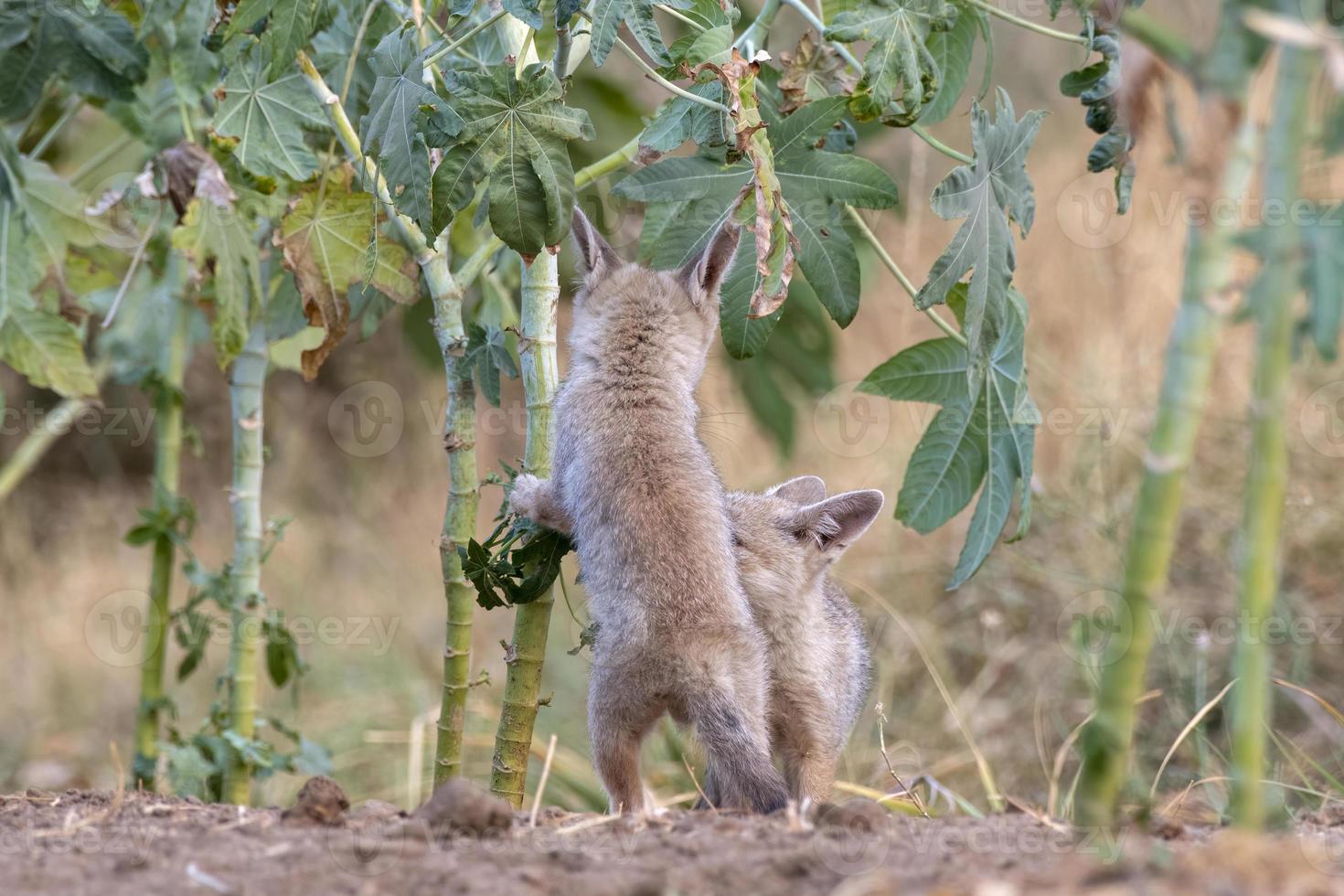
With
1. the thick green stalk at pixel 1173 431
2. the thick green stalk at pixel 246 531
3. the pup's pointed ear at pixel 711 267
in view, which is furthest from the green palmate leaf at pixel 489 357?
the thick green stalk at pixel 1173 431

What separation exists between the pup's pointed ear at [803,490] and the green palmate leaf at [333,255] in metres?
1.30

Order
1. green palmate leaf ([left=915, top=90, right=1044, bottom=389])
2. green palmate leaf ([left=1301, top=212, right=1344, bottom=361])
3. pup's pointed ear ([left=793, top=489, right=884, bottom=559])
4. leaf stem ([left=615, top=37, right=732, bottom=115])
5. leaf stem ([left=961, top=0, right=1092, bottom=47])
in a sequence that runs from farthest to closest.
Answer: pup's pointed ear ([left=793, top=489, right=884, bottom=559]), leaf stem ([left=961, top=0, right=1092, bottom=47]), green palmate leaf ([left=915, top=90, right=1044, bottom=389]), leaf stem ([left=615, top=37, right=732, bottom=115]), green palmate leaf ([left=1301, top=212, right=1344, bottom=361])

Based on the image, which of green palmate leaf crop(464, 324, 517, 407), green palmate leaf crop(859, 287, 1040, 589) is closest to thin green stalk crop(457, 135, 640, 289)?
green palmate leaf crop(464, 324, 517, 407)

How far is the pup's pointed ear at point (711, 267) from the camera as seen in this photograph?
3115mm

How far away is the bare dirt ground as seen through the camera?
5.45 feet

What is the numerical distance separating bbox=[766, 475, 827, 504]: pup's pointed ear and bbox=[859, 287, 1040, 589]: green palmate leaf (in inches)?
26.1

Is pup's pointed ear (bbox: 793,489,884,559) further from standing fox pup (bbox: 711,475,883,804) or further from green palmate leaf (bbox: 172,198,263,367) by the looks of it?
green palmate leaf (bbox: 172,198,263,367)

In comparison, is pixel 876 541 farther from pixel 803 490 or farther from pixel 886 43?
pixel 886 43

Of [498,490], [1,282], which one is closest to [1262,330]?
[1,282]

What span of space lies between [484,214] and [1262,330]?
5.32 ft

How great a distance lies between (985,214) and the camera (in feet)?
9.65

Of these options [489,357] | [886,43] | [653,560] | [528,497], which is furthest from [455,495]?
[886,43]

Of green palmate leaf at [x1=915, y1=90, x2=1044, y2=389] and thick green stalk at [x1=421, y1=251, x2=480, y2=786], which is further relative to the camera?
thick green stalk at [x1=421, y1=251, x2=480, y2=786]

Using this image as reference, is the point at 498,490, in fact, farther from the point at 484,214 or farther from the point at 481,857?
the point at 481,857
